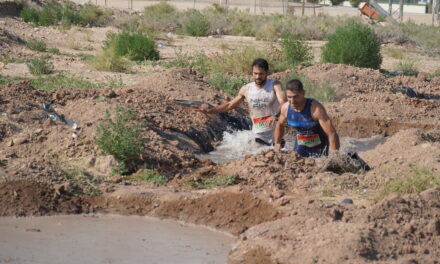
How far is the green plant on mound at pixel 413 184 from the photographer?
30.1ft

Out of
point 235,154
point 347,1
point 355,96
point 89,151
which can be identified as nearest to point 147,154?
point 89,151

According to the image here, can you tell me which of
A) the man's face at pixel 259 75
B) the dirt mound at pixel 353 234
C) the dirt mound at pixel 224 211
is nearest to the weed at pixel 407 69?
the man's face at pixel 259 75

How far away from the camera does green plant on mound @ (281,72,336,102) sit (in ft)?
57.2

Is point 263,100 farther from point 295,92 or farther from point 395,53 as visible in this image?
point 395,53

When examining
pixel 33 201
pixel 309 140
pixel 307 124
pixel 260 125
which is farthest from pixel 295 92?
pixel 33 201

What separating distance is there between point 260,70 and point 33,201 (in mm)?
3542

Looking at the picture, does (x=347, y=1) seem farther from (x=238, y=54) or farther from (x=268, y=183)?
(x=268, y=183)

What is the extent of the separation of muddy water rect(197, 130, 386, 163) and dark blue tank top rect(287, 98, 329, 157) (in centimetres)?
174

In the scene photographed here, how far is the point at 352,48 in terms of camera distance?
73.0 ft

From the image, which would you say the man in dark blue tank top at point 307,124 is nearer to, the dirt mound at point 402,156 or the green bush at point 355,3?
the dirt mound at point 402,156

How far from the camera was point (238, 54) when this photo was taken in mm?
20359

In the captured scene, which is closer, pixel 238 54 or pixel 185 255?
pixel 185 255

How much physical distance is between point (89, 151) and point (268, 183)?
2362mm

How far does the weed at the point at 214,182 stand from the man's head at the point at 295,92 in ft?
3.61
